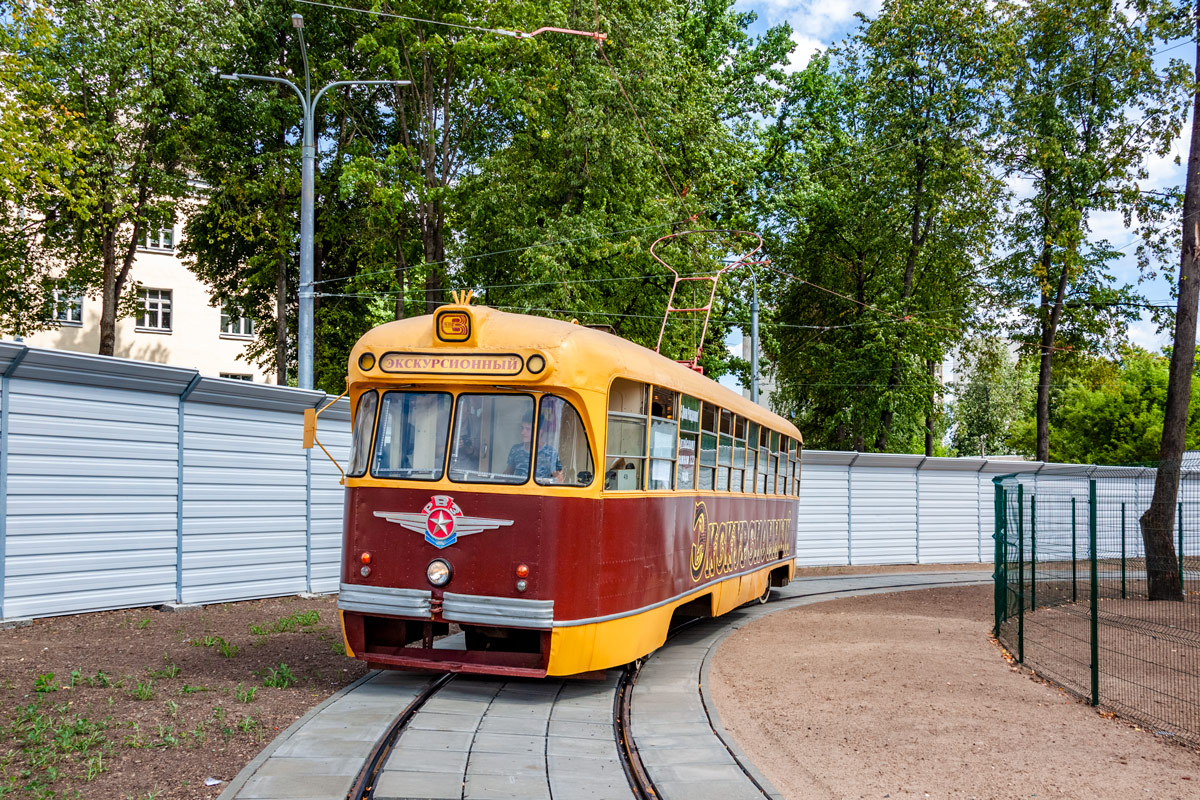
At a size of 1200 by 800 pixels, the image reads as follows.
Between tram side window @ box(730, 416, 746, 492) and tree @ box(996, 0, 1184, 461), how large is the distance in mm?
17759

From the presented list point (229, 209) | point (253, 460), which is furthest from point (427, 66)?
point (253, 460)

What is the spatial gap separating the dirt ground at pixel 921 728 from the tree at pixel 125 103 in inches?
849

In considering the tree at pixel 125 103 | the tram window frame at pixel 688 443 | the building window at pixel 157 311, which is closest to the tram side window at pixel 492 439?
the tram window frame at pixel 688 443

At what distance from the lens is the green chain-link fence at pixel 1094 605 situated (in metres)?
9.92

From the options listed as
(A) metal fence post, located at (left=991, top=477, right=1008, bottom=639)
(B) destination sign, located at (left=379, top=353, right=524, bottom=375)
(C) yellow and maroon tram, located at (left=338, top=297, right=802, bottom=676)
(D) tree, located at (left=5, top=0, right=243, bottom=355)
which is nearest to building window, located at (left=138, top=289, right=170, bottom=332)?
(D) tree, located at (left=5, top=0, right=243, bottom=355)

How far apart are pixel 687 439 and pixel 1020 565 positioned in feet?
15.6

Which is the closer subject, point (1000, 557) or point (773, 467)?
point (1000, 557)

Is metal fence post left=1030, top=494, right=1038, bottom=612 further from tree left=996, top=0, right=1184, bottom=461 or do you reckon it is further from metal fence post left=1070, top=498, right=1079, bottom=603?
tree left=996, top=0, right=1184, bottom=461

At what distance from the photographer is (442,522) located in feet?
27.3

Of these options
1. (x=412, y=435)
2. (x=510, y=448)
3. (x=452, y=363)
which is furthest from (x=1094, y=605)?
(x=412, y=435)

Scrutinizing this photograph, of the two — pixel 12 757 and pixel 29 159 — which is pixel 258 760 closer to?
pixel 12 757

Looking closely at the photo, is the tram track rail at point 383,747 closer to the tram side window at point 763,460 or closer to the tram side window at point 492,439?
the tram side window at point 492,439

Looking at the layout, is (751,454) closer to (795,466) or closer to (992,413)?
(795,466)

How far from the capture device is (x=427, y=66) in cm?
2727
